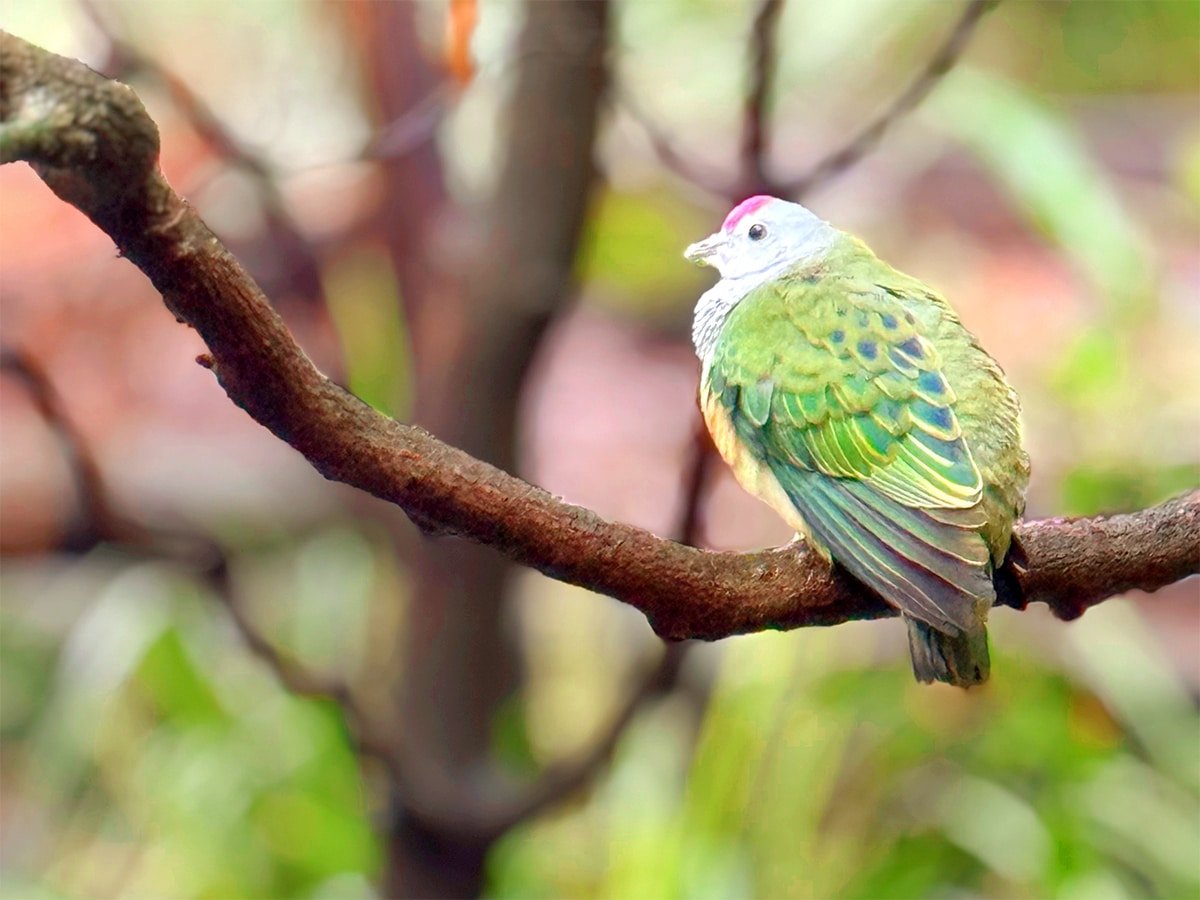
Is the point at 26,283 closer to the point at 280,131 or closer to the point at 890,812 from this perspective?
the point at 280,131

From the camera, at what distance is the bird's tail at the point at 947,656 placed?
3.72 ft

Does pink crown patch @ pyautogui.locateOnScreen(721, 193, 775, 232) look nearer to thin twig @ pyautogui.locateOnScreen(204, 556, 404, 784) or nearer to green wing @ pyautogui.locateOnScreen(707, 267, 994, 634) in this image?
green wing @ pyautogui.locateOnScreen(707, 267, 994, 634)

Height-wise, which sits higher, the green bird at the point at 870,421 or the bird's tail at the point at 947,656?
the green bird at the point at 870,421

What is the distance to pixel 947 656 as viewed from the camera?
114 cm

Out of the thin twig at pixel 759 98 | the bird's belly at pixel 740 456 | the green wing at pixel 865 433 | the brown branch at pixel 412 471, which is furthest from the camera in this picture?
the thin twig at pixel 759 98

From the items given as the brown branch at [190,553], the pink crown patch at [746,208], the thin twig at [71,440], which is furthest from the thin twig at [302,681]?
the pink crown patch at [746,208]

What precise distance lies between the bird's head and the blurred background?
0.79 feet

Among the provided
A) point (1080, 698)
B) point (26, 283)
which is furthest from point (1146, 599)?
point (26, 283)

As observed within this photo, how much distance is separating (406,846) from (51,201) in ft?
7.31

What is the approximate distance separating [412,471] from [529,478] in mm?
1487

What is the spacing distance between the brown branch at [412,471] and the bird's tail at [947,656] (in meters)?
0.05

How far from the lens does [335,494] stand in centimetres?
344

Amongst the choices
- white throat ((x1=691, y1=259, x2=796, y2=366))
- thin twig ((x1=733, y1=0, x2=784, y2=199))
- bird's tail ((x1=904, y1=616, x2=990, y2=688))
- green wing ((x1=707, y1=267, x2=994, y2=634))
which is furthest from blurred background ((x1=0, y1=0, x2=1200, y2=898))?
bird's tail ((x1=904, y1=616, x2=990, y2=688))

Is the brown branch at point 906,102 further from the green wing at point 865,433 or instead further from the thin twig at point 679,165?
the green wing at point 865,433
